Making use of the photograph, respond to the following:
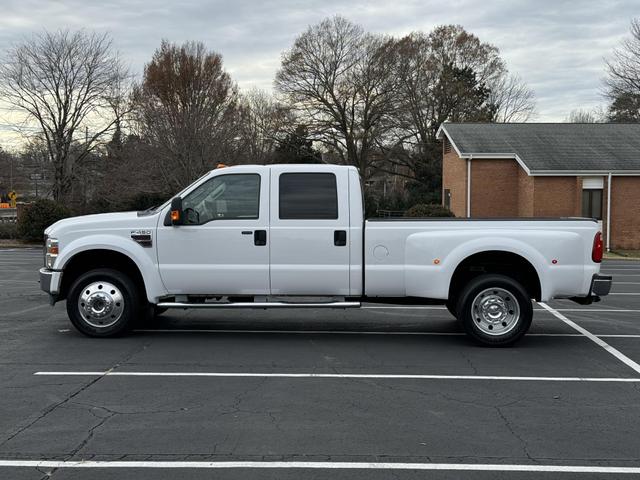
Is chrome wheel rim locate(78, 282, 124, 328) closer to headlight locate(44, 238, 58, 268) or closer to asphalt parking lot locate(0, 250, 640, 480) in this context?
asphalt parking lot locate(0, 250, 640, 480)

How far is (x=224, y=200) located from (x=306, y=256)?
4.25 ft

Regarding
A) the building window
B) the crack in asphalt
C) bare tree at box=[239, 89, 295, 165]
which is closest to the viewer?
the crack in asphalt

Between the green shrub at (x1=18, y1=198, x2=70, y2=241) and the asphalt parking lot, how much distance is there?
2254cm

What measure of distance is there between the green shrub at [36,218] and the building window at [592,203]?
24.0 m

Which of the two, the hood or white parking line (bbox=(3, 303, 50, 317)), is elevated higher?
the hood

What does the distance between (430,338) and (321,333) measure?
1.50 metres

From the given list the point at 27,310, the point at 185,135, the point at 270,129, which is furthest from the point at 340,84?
the point at 27,310

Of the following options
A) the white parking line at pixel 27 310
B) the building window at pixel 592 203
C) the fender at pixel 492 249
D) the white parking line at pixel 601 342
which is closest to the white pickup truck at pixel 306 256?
the fender at pixel 492 249

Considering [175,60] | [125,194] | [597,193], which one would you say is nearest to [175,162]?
[125,194]

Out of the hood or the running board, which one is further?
the hood

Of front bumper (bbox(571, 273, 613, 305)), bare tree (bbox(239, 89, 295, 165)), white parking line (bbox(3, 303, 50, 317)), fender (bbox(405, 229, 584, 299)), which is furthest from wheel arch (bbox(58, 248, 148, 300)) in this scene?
bare tree (bbox(239, 89, 295, 165))

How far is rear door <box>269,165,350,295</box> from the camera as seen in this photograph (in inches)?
339

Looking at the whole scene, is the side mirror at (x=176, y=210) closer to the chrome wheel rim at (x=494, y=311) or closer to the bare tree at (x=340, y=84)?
the chrome wheel rim at (x=494, y=311)

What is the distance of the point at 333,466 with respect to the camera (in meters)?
4.58
